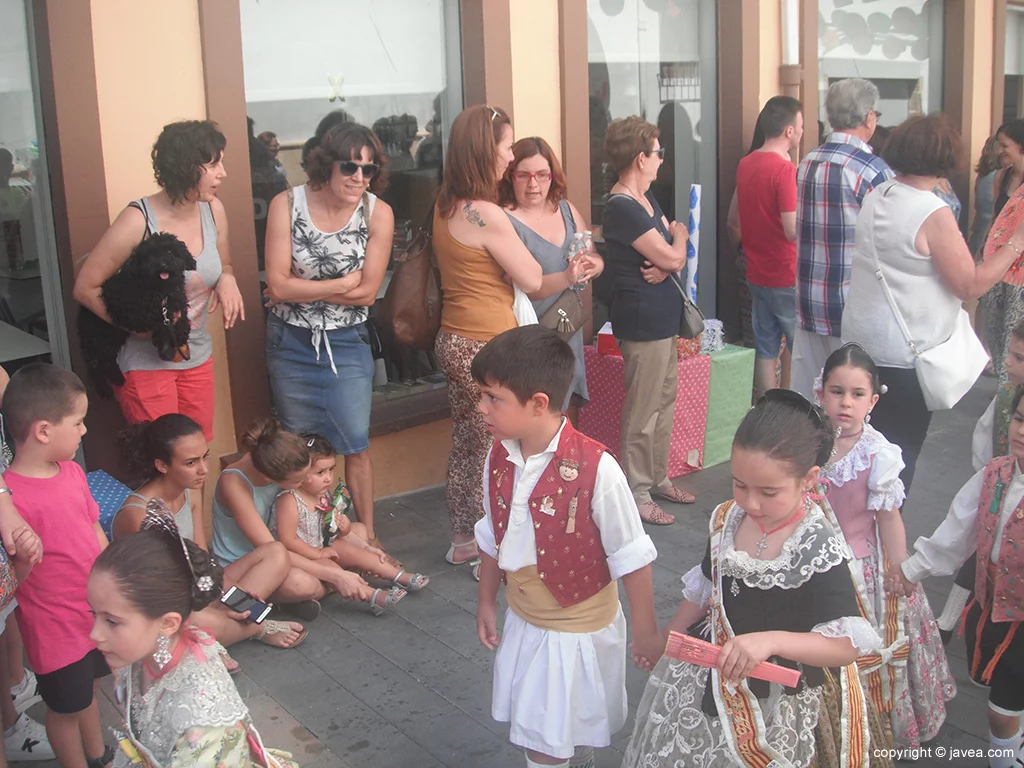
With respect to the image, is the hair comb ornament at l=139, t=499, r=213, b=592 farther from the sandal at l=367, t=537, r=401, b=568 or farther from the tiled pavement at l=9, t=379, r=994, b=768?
the sandal at l=367, t=537, r=401, b=568

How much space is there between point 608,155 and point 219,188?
1.74 metres

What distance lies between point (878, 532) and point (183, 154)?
2.70m

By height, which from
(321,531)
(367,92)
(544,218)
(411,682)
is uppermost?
(367,92)

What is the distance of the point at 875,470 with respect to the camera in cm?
323

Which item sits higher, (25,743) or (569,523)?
(569,523)

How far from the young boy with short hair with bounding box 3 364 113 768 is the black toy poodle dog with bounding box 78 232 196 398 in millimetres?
845

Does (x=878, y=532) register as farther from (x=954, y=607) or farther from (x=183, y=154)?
(x=183, y=154)

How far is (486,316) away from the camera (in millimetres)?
4586

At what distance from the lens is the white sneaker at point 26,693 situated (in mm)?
3691

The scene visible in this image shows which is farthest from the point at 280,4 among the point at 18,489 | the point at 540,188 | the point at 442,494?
the point at 18,489

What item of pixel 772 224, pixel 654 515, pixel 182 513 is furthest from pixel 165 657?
pixel 772 224

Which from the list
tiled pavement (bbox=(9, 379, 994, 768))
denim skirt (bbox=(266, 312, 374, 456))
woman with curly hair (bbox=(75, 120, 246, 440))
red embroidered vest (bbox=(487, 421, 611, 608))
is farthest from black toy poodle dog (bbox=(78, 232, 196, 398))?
red embroidered vest (bbox=(487, 421, 611, 608))

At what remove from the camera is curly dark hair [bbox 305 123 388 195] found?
4375 mm

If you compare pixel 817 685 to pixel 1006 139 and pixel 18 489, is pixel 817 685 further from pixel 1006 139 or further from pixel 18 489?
pixel 1006 139
